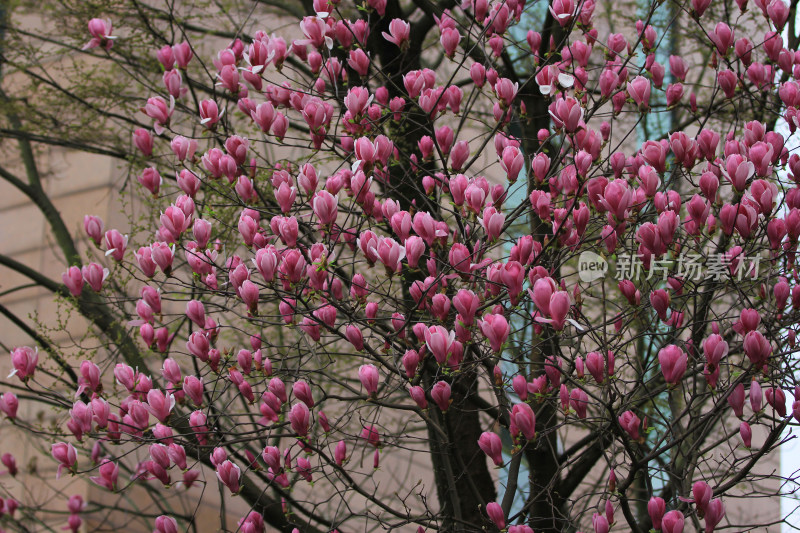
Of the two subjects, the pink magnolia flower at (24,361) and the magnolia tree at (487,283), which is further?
the pink magnolia flower at (24,361)

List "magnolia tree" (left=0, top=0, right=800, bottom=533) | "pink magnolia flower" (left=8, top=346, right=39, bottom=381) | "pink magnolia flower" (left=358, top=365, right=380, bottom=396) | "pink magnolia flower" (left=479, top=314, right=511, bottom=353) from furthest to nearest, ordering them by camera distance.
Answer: "pink magnolia flower" (left=8, top=346, right=39, bottom=381) < "pink magnolia flower" (left=358, top=365, right=380, bottom=396) < "magnolia tree" (left=0, top=0, right=800, bottom=533) < "pink magnolia flower" (left=479, top=314, right=511, bottom=353)

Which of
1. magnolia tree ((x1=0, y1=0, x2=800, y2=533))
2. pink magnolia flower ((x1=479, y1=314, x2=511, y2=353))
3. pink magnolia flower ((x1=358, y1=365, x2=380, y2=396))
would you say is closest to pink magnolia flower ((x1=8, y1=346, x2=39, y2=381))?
magnolia tree ((x1=0, y1=0, x2=800, y2=533))

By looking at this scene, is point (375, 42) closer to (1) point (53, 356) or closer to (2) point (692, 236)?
(2) point (692, 236)

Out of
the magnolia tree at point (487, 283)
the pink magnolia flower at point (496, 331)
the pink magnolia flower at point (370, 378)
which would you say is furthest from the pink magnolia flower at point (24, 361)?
the pink magnolia flower at point (496, 331)

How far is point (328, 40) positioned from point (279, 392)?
48.5 inches

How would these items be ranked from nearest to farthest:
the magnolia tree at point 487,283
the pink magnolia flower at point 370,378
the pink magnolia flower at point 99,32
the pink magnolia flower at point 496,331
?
the pink magnolia flower at point 496,331, the magnolia tree at point 487,283, the pink magnolia flower at point 370,378, the pink magnolia flower at point 99,32

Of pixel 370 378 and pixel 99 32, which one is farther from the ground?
pixel 99 32

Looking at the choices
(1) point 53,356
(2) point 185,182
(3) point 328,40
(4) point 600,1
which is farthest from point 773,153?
(4) point 600,1

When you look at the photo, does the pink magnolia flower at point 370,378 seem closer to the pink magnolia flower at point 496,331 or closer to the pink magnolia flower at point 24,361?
the pink magnolia flower at point 496,331

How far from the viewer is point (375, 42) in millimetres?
3760

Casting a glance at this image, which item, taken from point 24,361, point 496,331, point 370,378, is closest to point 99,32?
point 24,361

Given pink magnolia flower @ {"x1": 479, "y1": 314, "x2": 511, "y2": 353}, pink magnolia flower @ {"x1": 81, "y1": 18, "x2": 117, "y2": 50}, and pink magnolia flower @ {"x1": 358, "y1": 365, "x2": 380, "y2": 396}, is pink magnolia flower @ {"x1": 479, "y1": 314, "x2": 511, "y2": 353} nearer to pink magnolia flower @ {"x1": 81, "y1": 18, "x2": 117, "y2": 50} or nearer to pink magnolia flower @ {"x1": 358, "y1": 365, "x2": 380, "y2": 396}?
pink magnolia flower @ {"x1": 358, "y1": 365, "x2": 380, "y2": 396}

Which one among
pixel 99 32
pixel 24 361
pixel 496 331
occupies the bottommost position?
pixel 496 331

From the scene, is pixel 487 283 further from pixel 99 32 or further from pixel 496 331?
pixel 99 32
